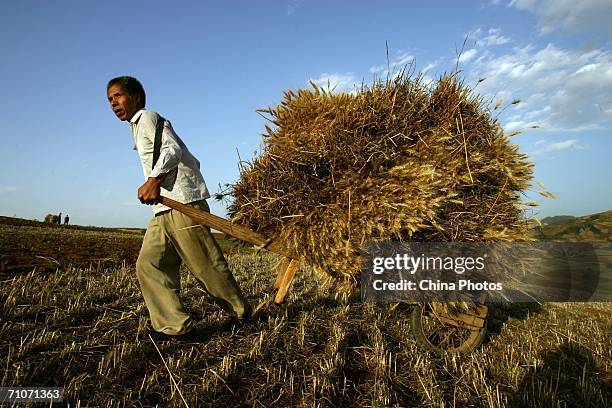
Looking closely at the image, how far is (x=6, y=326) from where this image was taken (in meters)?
3.03

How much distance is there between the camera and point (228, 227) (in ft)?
9.07

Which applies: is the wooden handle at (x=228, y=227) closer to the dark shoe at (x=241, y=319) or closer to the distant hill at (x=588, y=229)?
the dark shoe at (x=241, y=319)

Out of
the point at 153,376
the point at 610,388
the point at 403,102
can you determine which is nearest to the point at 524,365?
the point at 610,388

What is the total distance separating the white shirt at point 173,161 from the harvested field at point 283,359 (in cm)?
122

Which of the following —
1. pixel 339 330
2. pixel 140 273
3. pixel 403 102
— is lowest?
pixel 339 330

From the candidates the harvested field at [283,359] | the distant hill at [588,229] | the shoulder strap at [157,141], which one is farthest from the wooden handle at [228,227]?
the distant hill at [588,229]

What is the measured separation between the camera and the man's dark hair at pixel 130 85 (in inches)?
122

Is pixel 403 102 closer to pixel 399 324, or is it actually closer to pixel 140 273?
pixel 399 324

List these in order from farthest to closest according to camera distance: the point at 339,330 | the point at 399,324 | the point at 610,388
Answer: the point at 399,324 < the point at 339,330 < the point at 610,388

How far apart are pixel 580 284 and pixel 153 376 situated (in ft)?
20.5

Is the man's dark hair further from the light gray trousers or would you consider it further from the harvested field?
the harvested field

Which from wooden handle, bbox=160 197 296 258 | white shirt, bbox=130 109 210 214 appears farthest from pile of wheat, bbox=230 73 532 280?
white shirt, bbox=130 109 210 214

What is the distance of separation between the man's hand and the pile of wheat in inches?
25.4

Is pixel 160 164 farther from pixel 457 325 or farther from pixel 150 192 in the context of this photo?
pixel 457 325
